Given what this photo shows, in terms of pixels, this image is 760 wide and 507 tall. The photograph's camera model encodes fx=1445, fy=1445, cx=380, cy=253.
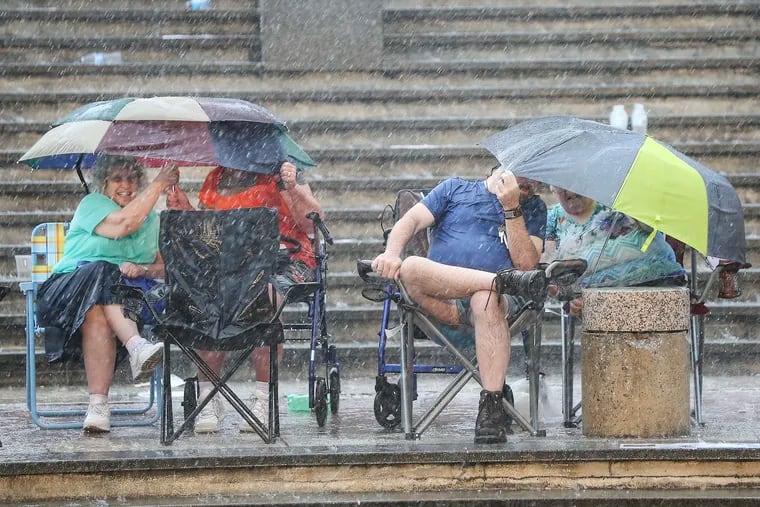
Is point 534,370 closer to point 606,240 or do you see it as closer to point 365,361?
point 606,240

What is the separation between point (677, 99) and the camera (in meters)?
11.9

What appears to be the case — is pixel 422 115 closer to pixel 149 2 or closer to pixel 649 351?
pixel 149 2

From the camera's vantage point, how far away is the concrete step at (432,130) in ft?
37.2

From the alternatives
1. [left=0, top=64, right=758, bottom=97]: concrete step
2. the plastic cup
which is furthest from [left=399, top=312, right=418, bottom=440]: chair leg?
[left=0, top=64, right=758, bottom=97]: concrete step

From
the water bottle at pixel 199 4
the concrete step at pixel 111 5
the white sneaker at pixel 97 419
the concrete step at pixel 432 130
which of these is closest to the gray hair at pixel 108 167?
the white sneaker at pixel 97 419

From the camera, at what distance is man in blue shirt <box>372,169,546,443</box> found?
22.1 feet

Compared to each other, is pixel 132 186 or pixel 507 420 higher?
pixel 132 186

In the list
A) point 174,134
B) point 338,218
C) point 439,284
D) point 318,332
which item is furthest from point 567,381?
point 338,218

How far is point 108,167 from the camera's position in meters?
7.55

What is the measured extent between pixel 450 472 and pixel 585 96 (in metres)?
6.11

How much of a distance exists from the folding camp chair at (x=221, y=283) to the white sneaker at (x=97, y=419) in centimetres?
58

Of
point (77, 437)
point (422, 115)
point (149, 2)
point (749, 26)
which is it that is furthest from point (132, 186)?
point (749, 26)

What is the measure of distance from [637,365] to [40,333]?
11.1 ft

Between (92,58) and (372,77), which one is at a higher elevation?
(92,58)
